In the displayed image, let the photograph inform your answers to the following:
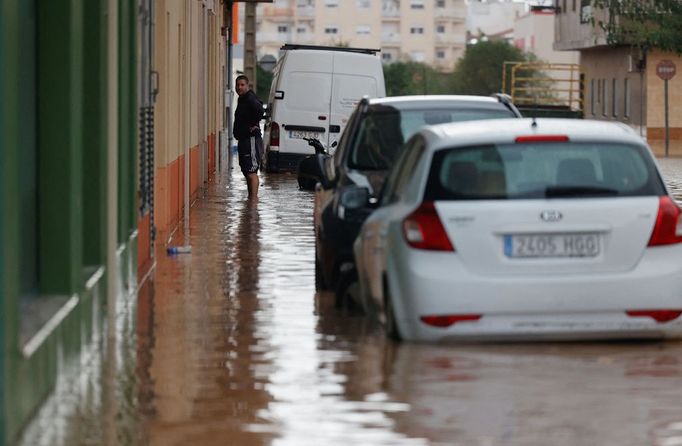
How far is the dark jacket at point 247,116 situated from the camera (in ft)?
96.7

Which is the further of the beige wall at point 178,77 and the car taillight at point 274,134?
the car taillight at point 274,134

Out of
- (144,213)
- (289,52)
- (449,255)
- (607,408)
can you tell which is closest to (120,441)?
(607,408)

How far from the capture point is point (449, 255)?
10.8 metres

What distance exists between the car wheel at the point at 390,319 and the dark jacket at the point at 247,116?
59.5ft

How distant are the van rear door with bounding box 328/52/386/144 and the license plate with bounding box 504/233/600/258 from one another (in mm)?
23885

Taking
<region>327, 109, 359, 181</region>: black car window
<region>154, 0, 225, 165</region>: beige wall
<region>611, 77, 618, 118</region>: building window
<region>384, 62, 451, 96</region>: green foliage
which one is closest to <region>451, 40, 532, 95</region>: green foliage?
<region>384, 62, 451, 96</region>: green foliage

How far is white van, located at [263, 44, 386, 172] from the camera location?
34781mm

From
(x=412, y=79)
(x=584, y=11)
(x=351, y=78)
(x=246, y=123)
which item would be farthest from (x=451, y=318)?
(x=412, y=79)

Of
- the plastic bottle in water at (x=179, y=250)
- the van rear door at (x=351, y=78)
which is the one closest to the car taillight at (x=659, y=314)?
the plastic bottle in water at (x=179, y=250)

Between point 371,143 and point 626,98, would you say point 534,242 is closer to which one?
point 371,143

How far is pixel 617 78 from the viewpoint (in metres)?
78.9

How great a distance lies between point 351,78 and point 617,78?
149ft

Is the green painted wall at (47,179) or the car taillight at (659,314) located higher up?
the green painted wall at (47,179)

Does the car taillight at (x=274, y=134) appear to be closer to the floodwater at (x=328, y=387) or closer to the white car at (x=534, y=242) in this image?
the floodwater at (x=328, y=387)
